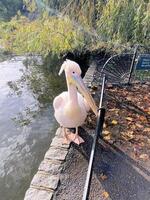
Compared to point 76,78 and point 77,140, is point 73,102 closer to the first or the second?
point 76,78

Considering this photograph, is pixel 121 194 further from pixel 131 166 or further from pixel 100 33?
pixel 100 33

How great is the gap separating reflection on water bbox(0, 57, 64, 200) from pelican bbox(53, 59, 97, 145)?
116cm

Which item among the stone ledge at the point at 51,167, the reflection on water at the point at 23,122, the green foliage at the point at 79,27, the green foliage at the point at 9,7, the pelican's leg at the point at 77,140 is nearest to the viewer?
the stone ledge at the point at 51,167

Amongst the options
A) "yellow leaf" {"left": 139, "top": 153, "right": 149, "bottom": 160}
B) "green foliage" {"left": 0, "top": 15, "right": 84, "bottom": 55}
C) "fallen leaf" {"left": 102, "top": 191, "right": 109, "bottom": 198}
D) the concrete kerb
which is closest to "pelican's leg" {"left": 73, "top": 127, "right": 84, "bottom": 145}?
the concrete kerb

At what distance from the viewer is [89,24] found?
8.55m

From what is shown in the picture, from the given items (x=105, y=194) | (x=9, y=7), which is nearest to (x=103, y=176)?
(x=105, y=194)

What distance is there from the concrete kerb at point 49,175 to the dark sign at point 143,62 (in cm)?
263

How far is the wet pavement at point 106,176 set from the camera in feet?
10.6

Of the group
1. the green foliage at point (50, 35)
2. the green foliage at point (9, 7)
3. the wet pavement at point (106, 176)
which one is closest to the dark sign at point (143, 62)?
the wet pavement at point (106, 176)

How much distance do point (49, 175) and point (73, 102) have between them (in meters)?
1.03

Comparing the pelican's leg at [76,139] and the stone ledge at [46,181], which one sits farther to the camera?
the pelican's leg at [76,139]

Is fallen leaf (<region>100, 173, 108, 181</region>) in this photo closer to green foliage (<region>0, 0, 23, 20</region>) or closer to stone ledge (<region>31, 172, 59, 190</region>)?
stone ledge (<region>31, 172, 59, 190</region>)

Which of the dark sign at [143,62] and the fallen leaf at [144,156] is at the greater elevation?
the dark sign at [143,62]

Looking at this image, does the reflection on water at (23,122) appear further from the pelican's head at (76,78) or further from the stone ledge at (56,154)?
the pelican's head at (76,78)
